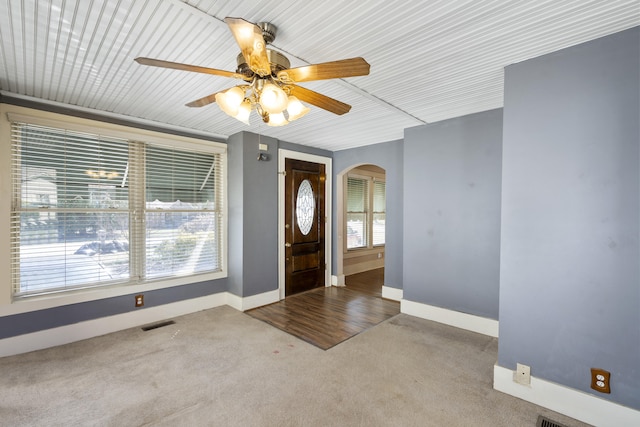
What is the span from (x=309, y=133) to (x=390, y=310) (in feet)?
8.91

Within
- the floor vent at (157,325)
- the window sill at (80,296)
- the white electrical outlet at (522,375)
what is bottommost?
the floor vent at (157,325)

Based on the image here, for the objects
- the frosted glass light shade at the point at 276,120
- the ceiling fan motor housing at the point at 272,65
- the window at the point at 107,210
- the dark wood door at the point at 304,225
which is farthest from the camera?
the dark wood door at the point at 304,225

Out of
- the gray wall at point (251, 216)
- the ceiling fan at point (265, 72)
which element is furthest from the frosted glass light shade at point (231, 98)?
the gray wall at point (251, 216)

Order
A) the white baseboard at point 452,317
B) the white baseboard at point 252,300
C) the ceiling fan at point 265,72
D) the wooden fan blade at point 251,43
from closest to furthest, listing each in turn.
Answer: the wooden fan blade at point 251,43 → the ceiling fan at point 265,72 → the white baseboard at point 452,317 → the white baseboard at point 252,300

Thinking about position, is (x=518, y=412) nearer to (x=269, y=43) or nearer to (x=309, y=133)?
(x=269, y=43)

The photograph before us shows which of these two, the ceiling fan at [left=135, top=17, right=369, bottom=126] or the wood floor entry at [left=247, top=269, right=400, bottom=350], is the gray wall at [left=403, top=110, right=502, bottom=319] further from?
the ceiling fan at [left=135, top=17, right=369, bottom=126]

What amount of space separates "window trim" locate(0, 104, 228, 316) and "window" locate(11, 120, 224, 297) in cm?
5

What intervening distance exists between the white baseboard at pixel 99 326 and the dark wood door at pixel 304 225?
1.26 metres

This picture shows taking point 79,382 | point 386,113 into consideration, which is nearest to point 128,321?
point 79,382

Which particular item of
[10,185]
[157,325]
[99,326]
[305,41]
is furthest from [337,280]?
[10,185]

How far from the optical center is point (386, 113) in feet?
10.4

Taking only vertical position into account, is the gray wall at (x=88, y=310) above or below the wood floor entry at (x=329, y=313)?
above

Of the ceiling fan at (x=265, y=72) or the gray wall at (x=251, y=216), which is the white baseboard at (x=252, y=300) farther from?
the ceiling fan at (x=265, y=72)

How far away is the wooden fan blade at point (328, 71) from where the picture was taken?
1.36 meters
